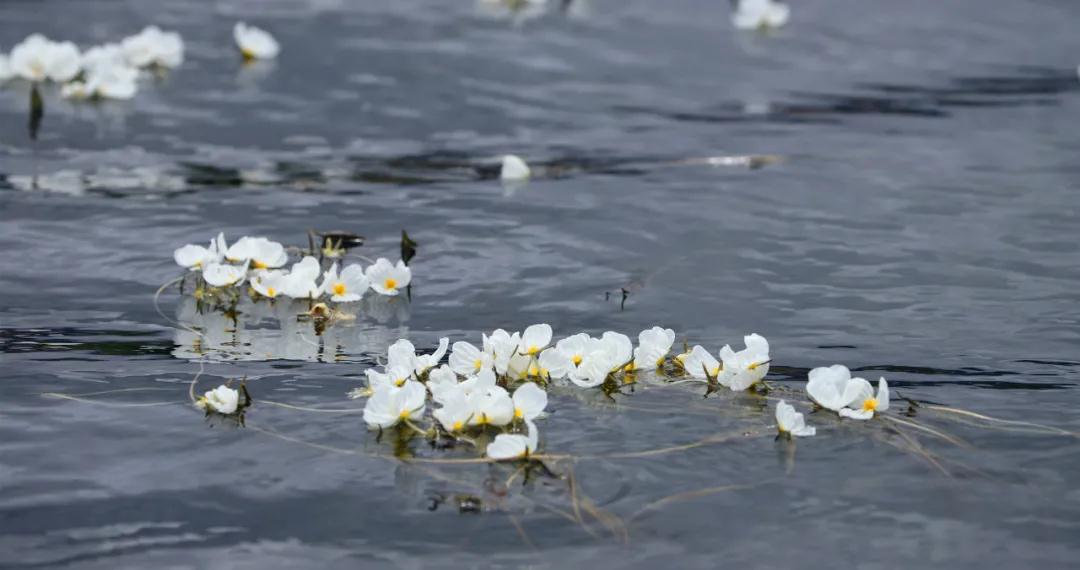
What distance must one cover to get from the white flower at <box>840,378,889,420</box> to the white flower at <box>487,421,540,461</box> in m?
0.78

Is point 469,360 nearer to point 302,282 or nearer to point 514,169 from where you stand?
point 302,282

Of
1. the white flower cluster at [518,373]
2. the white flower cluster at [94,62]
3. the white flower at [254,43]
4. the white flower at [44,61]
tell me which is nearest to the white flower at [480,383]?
the white flower cluster at [518,373]

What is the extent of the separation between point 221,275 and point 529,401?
4.46ft

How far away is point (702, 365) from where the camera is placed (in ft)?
11.2

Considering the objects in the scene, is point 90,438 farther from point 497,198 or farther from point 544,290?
point 497,198

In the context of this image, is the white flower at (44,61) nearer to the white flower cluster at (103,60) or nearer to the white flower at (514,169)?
the white flower cluster at (103,60)

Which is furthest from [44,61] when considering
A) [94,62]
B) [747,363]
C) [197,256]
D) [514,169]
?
[747,363]

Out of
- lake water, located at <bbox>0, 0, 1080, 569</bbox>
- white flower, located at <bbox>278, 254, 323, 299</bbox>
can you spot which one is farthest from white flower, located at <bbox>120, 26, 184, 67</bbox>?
white flower, located at <bbox>278, 254, 323, 299</bbox>

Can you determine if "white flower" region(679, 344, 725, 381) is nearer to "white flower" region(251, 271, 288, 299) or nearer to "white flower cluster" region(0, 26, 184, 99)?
"white flower" region(251, 271, 288, 299)

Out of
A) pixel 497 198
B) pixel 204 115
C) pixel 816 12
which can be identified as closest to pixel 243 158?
pixel 204 115

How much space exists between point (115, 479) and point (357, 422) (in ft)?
1.89

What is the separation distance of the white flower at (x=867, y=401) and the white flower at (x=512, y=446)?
78cm

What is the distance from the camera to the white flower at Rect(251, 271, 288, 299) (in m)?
4.07

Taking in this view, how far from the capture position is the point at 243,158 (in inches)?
222
